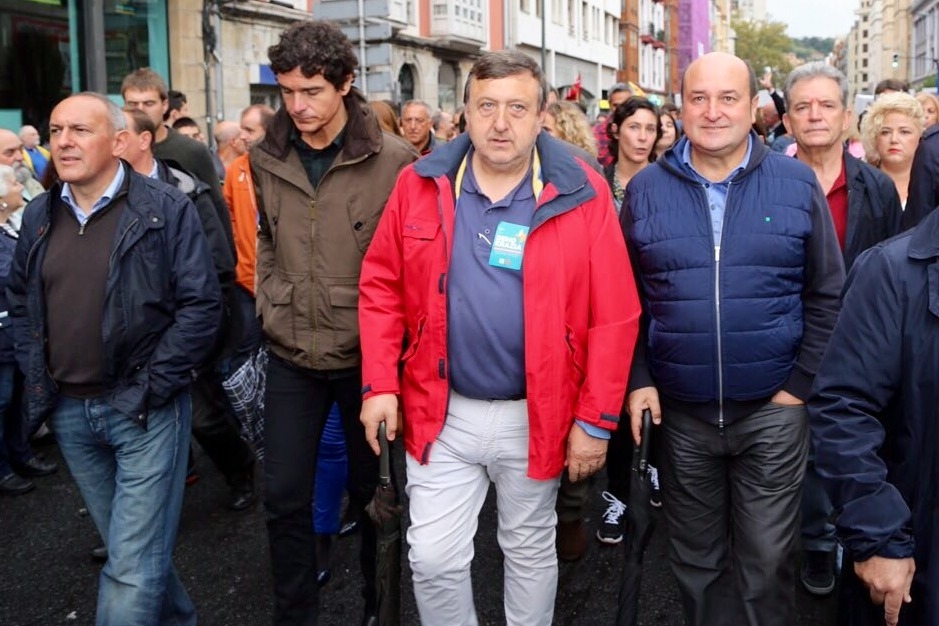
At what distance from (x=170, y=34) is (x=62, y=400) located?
14.4m

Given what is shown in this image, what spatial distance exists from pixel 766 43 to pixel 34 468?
11268 centimetres

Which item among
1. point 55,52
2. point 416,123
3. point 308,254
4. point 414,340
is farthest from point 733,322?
point 55,52

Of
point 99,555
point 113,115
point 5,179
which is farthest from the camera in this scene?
point 5,179

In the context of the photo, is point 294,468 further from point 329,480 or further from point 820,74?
point 820,74

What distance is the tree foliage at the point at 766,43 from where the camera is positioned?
105062 mm

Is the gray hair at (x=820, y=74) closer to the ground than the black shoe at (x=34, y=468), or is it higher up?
higher up

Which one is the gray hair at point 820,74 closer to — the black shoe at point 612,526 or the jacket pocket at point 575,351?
the jacket pocket at point 575,351

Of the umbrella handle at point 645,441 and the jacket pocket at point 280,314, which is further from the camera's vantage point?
the jacket pocket at point 280,314

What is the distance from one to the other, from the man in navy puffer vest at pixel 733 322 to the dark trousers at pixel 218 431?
252cm

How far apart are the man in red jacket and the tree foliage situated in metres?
109

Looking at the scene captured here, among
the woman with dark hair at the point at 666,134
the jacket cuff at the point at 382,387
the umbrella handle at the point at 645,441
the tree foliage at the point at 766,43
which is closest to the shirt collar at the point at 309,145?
the jacket cuff at the point at 382,387

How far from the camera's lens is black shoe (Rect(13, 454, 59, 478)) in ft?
18.7

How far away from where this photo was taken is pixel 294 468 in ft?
11.4

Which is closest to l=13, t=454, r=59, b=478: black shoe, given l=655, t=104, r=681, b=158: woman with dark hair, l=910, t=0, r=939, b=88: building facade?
l=655, t=104, r=681, b=158: woman with dark hair
